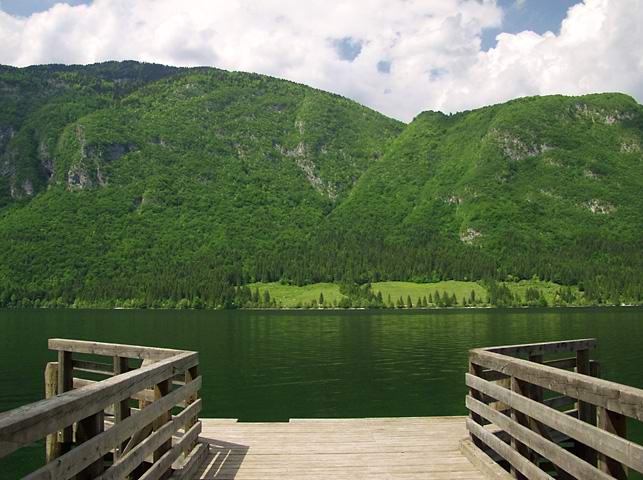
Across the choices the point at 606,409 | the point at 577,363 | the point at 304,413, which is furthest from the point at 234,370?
the point at 606,409

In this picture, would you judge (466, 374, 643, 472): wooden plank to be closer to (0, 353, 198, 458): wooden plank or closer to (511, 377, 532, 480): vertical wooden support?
(511, 377, 532, 480): vertical wooden support

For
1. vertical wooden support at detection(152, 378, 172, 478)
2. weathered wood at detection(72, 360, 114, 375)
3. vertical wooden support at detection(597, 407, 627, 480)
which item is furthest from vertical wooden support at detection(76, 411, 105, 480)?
vertical wooden support at detection(597, 407, 627, 480)

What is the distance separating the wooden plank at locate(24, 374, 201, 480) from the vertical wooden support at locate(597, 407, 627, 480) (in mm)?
6663

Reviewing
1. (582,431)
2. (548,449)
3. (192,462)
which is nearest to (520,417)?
(548,449)

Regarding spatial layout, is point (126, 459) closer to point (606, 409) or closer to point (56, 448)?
point (56, 448)

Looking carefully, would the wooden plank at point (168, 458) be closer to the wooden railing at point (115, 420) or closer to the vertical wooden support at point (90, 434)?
the wooden railing at point (115, 420)

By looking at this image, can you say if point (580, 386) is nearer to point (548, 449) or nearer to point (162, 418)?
point (548, 449)

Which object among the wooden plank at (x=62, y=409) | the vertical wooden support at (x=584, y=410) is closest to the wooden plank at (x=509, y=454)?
the vertical wooden support at (x=584, y=410)

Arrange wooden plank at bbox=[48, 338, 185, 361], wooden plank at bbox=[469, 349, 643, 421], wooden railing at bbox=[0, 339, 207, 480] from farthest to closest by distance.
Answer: wooden plank at bbox=[48, 338, 185, 361], wooden plank at bbox=[469, 349, 643, 421], wooden railing at bbox=[0, 339, 207, 480]

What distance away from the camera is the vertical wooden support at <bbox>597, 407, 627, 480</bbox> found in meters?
7.50

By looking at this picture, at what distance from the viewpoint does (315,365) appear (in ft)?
183

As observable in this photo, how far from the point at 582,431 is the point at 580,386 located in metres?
0.72

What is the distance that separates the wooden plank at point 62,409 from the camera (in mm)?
5812

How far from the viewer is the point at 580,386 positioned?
8.36 meters
